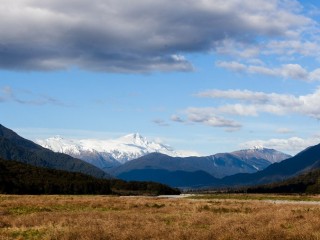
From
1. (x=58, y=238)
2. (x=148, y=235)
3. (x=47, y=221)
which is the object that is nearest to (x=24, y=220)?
(x=47, y=221)

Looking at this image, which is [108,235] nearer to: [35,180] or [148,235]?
[148,235]

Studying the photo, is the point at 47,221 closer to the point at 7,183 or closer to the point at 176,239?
the point at 176,239

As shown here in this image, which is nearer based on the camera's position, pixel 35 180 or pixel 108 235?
pixel 108 235

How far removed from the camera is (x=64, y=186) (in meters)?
190

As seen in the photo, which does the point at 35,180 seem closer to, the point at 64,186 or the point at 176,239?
the point at 64,186

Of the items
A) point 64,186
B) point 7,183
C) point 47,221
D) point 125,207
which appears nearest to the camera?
point 47,221

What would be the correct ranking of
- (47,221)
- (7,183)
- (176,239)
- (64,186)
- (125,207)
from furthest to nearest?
1. (64,186)
2. (7,183)
3. (125,207)
4. (47,221)
5. (176,239)

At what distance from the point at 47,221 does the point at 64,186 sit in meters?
160

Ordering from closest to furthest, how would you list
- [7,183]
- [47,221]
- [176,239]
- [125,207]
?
[176,239] < [47,221] < [125,207] < [7,183]

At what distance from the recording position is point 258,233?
83.3ft

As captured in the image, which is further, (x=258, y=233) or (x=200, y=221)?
(x=200, y=221)

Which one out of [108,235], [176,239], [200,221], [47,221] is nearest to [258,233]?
[176,239]

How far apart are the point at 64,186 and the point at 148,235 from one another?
169379 mm

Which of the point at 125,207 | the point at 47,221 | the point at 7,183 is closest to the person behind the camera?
the point at 47,221
